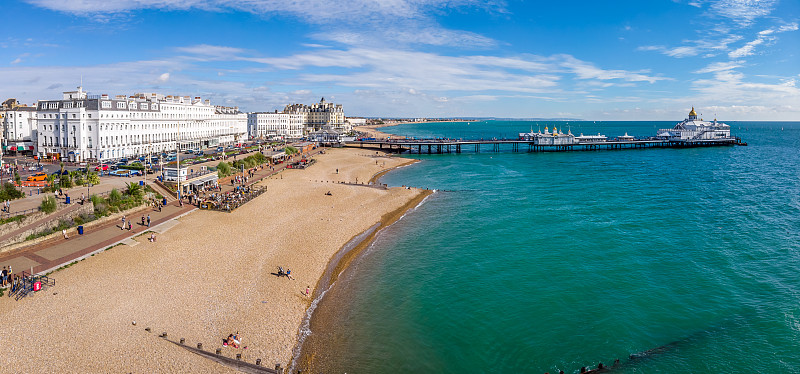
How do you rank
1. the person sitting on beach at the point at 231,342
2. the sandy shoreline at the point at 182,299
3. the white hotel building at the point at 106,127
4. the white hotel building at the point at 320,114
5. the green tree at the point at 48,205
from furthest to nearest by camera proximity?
the white hotel building at the point at 320,114 < the white hotel building at the point at 106,127 < the green tree at the point at 48,205 < the person sitting on beach at the point at 231,342 < the sandy shoreline at the point at 182,299

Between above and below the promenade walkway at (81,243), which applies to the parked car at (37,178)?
above

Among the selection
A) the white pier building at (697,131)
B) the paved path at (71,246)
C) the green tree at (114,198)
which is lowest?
the paved path at (71,246)

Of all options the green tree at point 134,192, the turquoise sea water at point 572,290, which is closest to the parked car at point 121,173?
the green tree at point 134,192

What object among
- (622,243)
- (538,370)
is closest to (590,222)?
(622,243)

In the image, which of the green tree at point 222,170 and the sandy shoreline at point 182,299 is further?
the green tree at point 222,170

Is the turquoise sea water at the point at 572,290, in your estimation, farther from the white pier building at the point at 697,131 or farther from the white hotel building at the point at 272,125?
the white hotel building at the point at 272,125

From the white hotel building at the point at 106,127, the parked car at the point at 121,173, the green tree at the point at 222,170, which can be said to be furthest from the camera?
the white hotel building at the point at 106,127

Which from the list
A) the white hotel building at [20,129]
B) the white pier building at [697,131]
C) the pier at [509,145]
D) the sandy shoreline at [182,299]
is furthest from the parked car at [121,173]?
the white pier building at [697,131]
